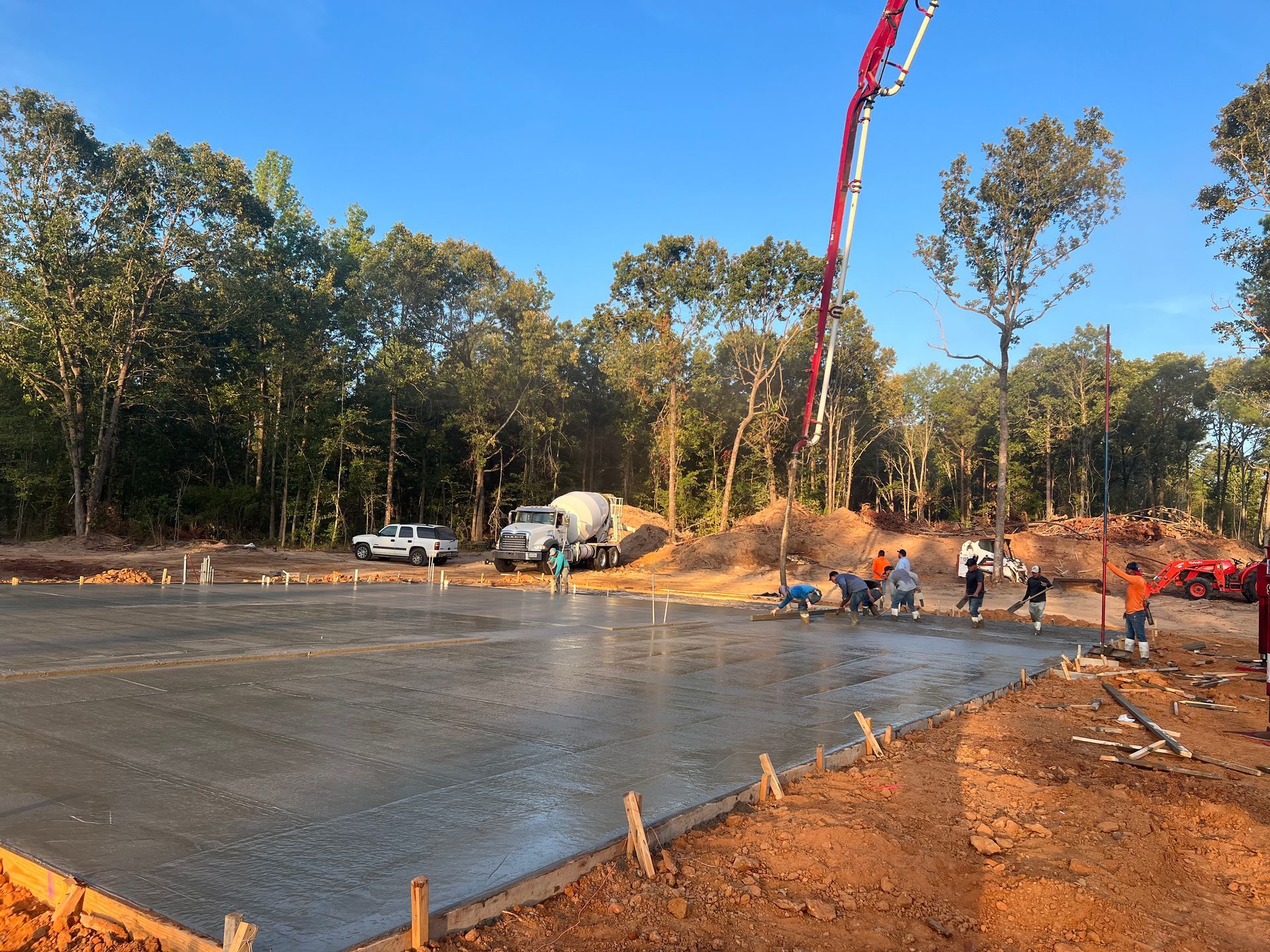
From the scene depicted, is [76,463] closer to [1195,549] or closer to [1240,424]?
[1195,549]

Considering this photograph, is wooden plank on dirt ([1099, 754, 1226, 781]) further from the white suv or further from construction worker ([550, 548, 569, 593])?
the white suv

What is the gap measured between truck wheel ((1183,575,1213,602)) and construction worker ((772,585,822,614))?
555 inches

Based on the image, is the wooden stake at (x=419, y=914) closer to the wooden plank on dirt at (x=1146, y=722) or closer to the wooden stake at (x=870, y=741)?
the wooden stake at (x=870, y=741)

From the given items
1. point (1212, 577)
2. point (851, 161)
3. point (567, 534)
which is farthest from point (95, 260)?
point (1212, 577)

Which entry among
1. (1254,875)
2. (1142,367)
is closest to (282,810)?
(1254,875)

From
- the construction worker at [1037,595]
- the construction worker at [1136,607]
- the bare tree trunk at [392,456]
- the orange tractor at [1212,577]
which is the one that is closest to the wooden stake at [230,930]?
the construction worker at [1136,607]

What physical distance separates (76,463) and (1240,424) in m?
70.9

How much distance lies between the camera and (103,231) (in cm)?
3447

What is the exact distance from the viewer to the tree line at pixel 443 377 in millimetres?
32562

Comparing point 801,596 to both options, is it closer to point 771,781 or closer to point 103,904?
point 771,781

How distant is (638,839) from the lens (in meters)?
4.31

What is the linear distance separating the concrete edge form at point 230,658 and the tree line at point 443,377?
24436 mm

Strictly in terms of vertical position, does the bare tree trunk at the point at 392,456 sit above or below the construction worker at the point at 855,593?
above

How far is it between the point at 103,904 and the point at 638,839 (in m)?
2.51
